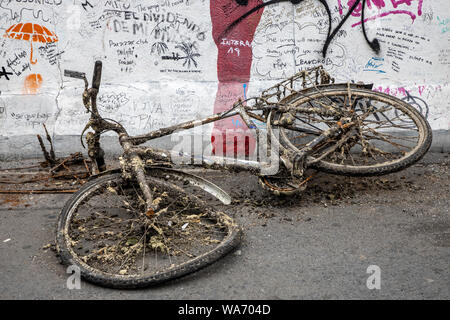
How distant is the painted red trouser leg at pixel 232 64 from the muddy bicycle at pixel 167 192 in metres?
1.20

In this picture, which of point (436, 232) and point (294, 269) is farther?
point (436, 232)

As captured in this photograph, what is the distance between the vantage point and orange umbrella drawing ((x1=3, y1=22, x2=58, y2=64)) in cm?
496

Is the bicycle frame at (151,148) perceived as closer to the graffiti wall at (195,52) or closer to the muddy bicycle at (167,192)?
the muddy bicycle at (167,192)

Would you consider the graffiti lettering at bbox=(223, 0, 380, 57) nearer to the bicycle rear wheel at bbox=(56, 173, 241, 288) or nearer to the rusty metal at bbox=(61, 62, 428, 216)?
the rusty metal at bbox=(61, 62, 428, 216)

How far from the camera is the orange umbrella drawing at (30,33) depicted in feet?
16.3

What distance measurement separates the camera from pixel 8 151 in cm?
523

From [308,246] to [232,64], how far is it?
9.78ft

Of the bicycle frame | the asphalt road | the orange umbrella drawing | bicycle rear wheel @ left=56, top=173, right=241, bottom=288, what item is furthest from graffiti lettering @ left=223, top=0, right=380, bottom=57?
bicycle rear wheel @ left=56, top=173, right=241, bottom=288

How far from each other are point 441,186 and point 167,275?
3486 millimetres

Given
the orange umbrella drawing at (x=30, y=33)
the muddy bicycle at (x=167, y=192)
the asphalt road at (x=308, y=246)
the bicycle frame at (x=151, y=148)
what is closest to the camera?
the asphalt road at (x=308, y=246)

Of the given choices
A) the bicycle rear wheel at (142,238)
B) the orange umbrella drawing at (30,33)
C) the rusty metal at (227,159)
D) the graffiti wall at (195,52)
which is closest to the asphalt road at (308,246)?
the bicycle rear wheel at (142,238)

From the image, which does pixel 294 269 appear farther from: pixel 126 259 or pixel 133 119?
pixel 133 119
